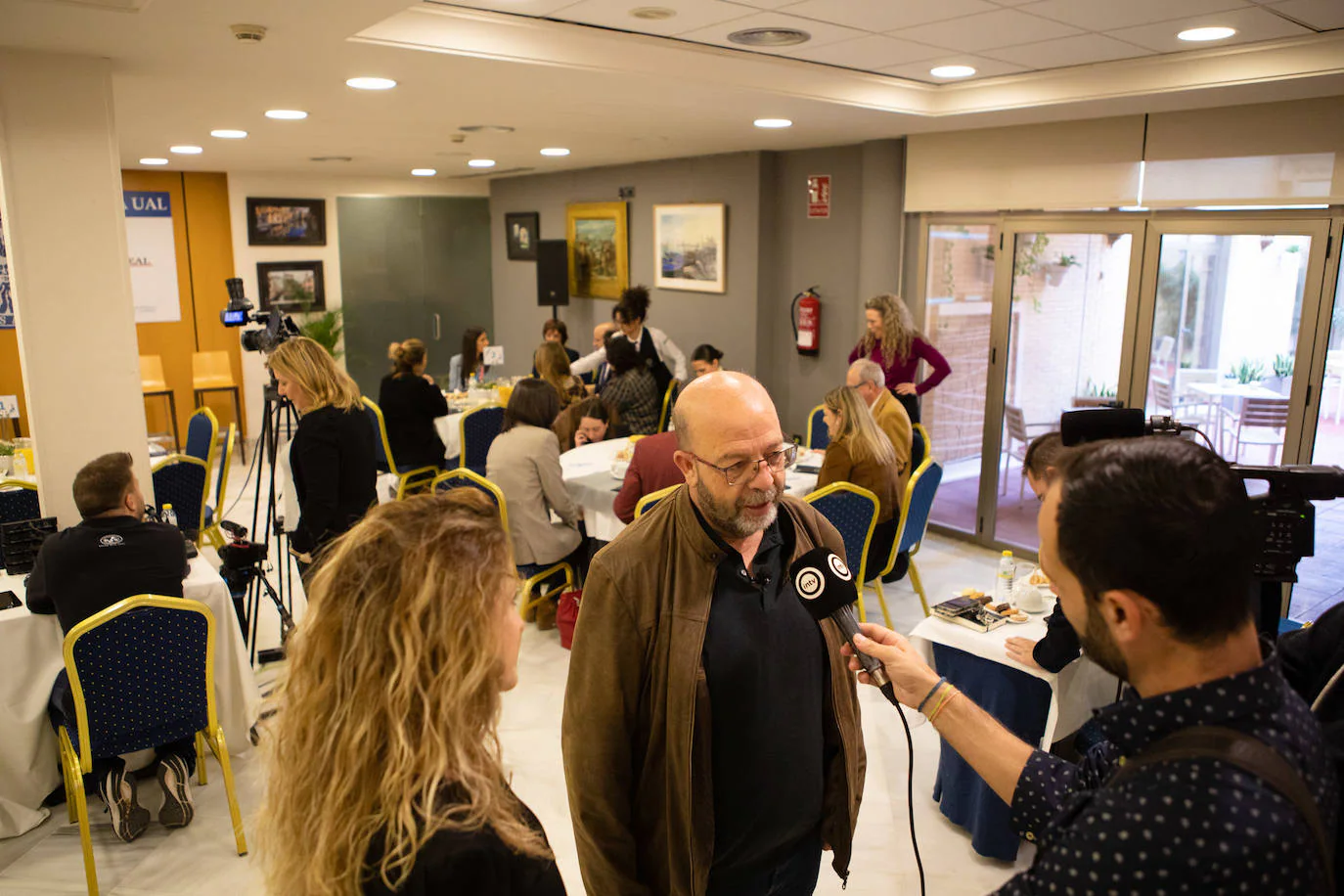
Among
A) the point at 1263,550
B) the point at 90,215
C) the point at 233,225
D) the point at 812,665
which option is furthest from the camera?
the point at 233,225

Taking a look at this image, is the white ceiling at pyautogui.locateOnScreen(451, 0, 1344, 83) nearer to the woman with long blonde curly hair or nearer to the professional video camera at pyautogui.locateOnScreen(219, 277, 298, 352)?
the professional video camera at pyautogui.locateOnScreen(219, 277, 298, 352)

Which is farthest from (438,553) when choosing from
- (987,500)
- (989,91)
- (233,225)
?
(233,225)

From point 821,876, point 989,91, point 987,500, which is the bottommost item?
point 821,876

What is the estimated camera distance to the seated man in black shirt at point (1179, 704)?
91 centimetres

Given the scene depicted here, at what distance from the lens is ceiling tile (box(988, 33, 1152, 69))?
12.8 feet

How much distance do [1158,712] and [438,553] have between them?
817 millimetres

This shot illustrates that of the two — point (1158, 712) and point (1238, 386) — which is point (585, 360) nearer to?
point (1238, 386)

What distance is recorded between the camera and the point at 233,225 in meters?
9.88

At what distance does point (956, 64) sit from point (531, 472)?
2784 millimetres

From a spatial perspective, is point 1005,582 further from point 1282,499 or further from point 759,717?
point 759,717

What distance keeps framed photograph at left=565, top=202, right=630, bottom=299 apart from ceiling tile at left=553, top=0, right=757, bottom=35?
205 inches

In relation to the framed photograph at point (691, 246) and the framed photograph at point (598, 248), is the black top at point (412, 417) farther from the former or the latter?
the framed photograph at point (598, 248)

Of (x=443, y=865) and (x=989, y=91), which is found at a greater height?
(x=989, y=91)

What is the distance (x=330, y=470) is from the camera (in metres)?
4.11
